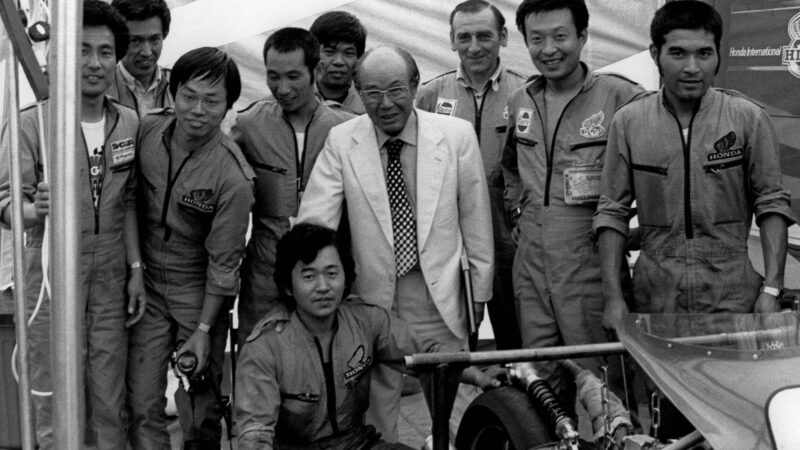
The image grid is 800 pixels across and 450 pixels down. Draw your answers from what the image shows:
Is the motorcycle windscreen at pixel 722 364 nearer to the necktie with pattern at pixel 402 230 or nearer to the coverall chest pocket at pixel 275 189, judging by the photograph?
the necktie with pattern at pixel 402 230

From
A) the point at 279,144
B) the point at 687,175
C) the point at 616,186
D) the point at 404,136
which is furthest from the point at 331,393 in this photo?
the point at 687,175

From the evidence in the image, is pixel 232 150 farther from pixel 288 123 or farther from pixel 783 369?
pixel 783 369

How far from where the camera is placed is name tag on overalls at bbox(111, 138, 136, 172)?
3572 mm

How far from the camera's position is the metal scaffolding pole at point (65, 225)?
4.77 feet

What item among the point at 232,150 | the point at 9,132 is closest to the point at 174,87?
the point at 232,150

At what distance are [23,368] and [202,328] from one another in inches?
73.7

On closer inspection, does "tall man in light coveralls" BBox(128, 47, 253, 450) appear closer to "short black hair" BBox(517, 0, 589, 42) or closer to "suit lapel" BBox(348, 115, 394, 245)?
"suit lapel" BBox(348, 115, 394, 245)

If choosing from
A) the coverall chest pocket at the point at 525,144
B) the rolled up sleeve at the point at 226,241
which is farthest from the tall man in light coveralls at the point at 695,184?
the rolled up sleeve at the point at 226,241

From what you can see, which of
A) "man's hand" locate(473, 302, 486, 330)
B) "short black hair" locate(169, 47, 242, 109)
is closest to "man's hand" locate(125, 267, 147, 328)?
"short black hair" locate(169, 47, 242, 109)

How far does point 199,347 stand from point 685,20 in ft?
5.78

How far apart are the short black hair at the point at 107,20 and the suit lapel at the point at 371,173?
2.61ft

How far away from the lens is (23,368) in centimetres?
176

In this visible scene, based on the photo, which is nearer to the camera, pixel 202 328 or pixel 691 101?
pixel 691 101

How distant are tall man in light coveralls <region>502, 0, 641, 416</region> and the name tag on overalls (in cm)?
126
